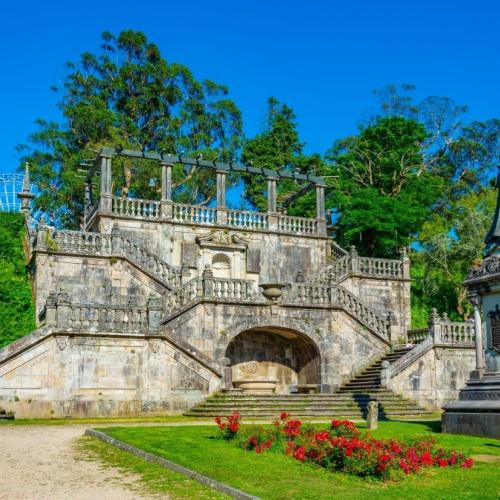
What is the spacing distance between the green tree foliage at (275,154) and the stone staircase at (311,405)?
20716 millimetres

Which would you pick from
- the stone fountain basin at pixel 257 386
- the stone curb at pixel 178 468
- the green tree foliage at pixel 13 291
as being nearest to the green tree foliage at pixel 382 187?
the stone fountain basin at pixel 257 386

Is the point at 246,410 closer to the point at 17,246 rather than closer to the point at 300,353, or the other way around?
the point at 300,353

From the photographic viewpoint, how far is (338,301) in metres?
30.6

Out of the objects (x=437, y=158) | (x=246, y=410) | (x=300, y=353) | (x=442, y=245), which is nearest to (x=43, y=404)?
(x=246, y=410)

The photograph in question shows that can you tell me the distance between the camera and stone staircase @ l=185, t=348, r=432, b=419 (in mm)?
24578

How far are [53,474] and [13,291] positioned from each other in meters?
20.2

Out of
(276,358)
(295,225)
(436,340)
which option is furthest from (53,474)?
(295,225)

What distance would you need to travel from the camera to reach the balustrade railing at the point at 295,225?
1453 inches

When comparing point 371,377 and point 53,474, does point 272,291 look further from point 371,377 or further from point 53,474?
point 53,474

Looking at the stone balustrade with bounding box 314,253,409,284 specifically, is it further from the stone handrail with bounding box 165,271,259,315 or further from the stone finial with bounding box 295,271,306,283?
the stone handrail with bounding box 165,271,259,315

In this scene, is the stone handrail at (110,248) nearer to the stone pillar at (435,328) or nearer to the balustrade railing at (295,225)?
the balustrade railing at (295,225)

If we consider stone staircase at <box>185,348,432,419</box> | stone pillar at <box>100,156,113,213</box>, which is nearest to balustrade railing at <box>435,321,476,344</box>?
stone staircase at <box>185,348,432,419</box>

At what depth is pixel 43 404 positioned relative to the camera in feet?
77.4

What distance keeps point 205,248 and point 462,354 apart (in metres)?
12.1
